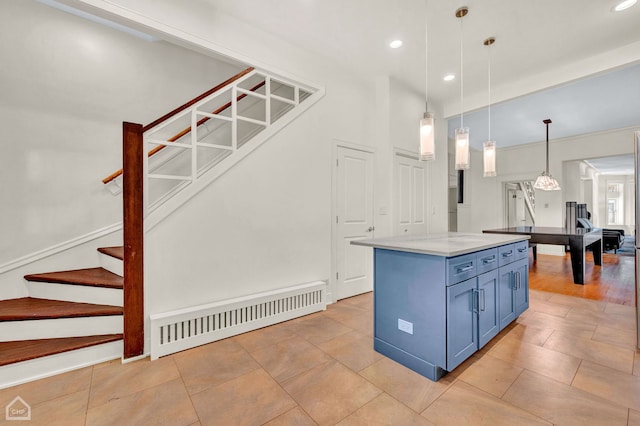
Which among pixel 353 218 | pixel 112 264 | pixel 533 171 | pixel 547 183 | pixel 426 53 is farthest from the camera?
pixel 533 171

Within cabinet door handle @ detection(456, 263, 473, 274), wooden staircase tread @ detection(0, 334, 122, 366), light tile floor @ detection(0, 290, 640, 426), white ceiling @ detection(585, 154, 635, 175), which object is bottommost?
light tile floor @ detection(0, 290, 640, 426)

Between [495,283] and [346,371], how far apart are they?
57.3 inches

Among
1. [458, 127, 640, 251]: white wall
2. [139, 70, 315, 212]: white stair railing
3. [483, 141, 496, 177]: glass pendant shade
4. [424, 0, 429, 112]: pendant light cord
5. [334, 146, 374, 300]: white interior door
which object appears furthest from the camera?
[458, 127, 640, 251]: white wall

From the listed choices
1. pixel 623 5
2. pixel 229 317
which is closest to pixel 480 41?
pixel 623 5

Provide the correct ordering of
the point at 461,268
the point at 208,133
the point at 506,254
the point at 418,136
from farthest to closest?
1. the point at 418,136
2. the point at 208,133
3. the point at 506,254
4. the point at 461,268

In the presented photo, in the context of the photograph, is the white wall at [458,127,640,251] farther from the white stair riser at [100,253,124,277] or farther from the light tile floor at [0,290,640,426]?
the white stair riser at [100,253,124,277]

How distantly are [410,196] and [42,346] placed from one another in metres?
4.29

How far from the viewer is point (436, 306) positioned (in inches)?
71.0

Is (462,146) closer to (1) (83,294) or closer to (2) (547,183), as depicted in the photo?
(1) (83,294)

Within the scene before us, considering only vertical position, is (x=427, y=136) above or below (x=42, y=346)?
above

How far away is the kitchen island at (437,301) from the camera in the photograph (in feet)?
5.85

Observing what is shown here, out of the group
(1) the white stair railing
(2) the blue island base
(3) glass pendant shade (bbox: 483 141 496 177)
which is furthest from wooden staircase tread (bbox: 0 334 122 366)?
(3) glass pendant shade (bbox: 483 141 496 177)

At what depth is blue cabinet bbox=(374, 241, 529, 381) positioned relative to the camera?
1.79m

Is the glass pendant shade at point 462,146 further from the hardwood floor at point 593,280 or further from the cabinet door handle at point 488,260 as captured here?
the hardwood floor at point 593,280
